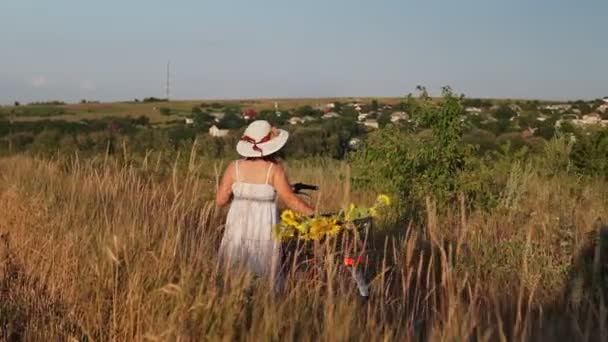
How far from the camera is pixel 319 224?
5.17 m

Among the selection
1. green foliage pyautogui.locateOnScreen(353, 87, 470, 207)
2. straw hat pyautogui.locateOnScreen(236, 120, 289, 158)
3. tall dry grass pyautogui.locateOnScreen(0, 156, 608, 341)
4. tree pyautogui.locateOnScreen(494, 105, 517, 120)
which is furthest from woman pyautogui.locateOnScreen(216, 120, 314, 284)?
tree pyautogui.locateOnScreen(494, 105, 517, 120)

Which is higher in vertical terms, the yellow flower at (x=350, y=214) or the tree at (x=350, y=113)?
the yellow flower at (x=350, y=214)

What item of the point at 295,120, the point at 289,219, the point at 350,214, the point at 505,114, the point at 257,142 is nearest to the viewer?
the point at 350,214

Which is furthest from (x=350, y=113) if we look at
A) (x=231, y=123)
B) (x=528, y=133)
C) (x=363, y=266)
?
(x=363, y=266)

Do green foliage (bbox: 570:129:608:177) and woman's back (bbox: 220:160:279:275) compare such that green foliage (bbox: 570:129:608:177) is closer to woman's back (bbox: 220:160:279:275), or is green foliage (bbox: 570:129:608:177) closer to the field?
the field

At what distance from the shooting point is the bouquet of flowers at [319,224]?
5.17 meters

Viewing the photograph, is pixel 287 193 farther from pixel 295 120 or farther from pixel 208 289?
pixel 295 120

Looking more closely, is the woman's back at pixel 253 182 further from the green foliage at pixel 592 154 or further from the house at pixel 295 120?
the house at pixel 295 120

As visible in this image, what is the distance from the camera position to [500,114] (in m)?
38.8

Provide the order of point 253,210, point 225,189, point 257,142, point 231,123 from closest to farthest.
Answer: point 253,210 < point 257,142 < point 225,189 < point 231,123

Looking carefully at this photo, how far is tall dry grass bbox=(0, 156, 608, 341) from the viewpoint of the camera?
3.56 metres

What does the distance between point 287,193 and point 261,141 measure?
0.47 m

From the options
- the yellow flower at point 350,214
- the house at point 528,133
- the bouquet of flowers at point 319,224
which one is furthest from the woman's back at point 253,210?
the house at point 528,133

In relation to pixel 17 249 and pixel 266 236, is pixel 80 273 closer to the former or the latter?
pixel 17 249
